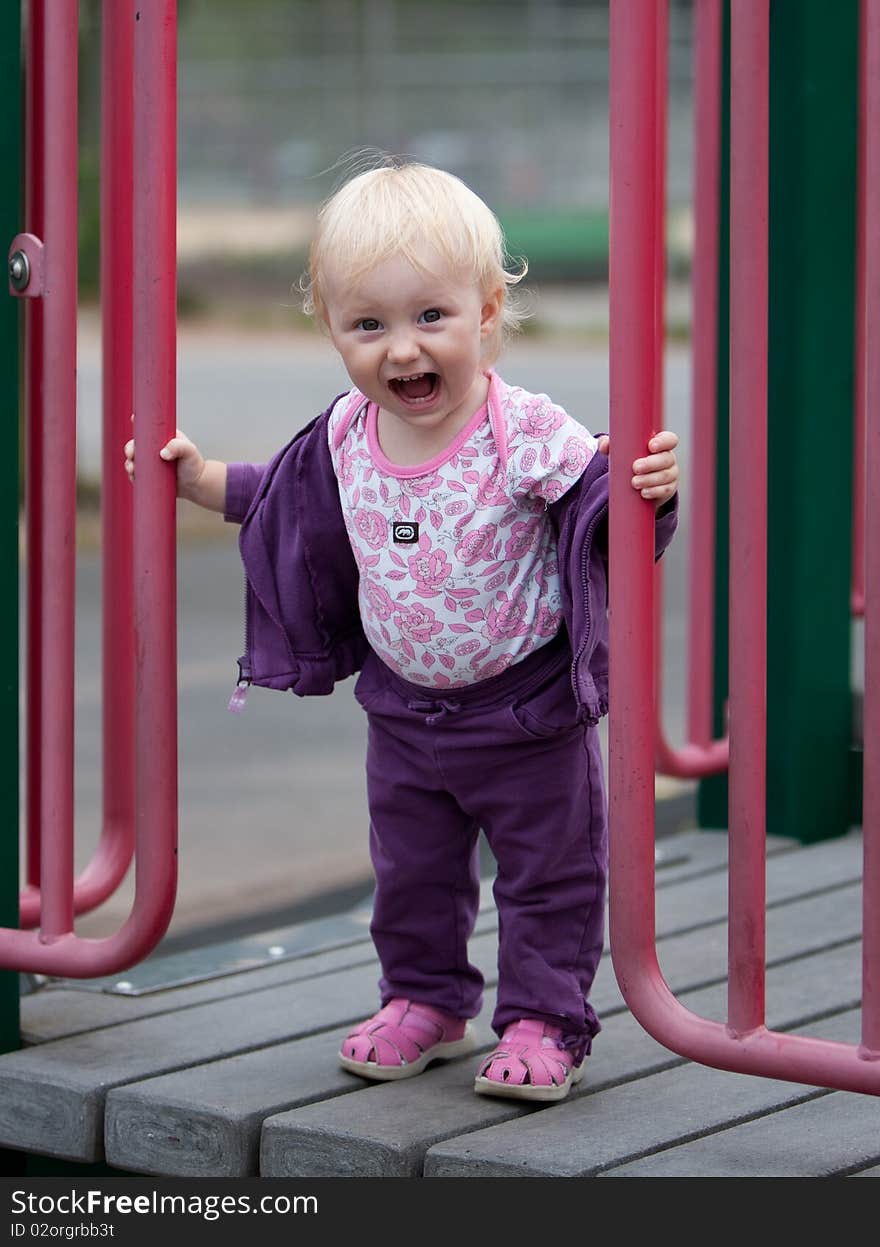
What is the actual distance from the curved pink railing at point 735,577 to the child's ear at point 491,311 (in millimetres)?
280

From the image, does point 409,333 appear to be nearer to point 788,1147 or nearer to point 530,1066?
point 530,1066

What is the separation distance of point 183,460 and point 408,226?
15.4 inches

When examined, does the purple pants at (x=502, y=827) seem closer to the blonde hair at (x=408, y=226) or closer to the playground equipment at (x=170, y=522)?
the playground equipment at (x=170, y=522)

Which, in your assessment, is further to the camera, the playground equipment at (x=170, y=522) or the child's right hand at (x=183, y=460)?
the child's right hand at (x=183, y=460)

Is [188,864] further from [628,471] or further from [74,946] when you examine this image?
[628,471]

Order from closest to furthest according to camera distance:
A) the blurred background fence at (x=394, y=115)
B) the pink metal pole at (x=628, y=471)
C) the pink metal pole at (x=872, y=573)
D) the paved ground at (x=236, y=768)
A: 1. the pink metal pole at (x=872, y=573)
2. the pink metal pole at (x=628, y=471)
3. the paved ground at (x=236, y=768)
4. the blurred background fence at (x=394, y=115)

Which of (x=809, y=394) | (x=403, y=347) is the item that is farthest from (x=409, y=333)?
(x=809, y=394)

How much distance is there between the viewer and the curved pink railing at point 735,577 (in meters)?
2.04

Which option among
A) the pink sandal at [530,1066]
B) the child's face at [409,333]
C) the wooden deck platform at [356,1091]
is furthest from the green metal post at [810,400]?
the child's face at [409,333]

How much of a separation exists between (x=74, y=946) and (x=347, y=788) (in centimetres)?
254

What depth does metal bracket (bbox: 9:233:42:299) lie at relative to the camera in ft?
8.36

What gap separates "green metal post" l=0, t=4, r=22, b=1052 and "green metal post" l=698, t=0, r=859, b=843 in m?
1.56

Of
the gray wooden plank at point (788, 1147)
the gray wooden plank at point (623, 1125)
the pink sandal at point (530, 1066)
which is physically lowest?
the gray wooden plank at point (788, 1147)

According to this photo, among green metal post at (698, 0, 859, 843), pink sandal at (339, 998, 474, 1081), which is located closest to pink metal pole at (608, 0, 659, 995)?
pink sandal at (339, 998, 474, 1081)
